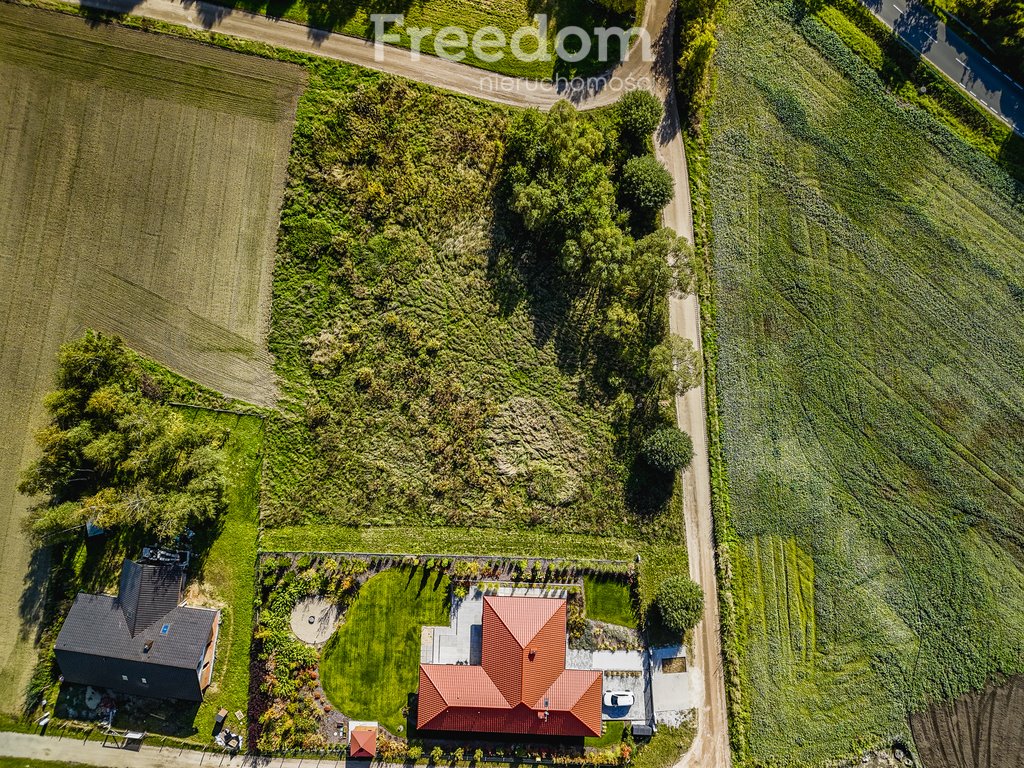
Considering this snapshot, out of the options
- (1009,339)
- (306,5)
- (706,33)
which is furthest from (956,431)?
(306,5)

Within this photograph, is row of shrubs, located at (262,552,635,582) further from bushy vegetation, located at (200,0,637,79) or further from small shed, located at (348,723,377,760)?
bushy vegetation, located at (200,0,637,79)

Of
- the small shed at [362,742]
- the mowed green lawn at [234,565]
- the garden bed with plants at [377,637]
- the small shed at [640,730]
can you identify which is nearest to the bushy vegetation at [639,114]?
the garden bed with plants at [377,637]

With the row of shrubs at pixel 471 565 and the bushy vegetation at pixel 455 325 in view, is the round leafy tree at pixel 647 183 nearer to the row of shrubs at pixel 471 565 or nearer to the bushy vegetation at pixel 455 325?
the bushy vegetation at pixel 455 325

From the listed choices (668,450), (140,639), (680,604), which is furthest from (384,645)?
(668,450)

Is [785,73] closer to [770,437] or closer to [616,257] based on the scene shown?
[616,257]

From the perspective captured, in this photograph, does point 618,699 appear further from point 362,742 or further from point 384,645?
point 362,742

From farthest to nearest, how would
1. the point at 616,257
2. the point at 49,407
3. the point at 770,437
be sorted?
the point at 770,437, the point at 616,257, the point at 49,407
